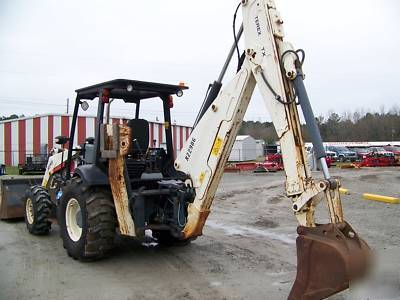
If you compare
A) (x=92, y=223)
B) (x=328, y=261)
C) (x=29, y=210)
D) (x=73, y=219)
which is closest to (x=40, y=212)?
(x=29, y=210)

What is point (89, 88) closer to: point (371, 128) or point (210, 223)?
point (210, 223)

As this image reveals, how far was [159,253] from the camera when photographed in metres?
6.96

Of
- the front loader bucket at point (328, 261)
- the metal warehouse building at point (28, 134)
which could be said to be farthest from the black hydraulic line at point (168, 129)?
the metal warehouse building at point (28, 134)

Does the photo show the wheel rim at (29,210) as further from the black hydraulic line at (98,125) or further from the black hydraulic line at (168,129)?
the black hydraulic line at (168,129)

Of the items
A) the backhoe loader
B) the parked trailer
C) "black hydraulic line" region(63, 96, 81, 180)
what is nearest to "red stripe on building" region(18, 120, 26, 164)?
the parked trailer

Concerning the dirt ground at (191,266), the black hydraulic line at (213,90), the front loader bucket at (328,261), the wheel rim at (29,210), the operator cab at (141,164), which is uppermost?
the black hydraulic line at (213,90)

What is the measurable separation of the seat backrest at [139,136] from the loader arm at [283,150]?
3.33 ft

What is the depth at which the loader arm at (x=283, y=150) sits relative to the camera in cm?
379

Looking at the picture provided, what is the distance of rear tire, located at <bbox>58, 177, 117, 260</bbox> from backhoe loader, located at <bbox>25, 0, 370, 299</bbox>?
0.01 meters

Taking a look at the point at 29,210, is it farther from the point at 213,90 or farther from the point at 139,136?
the point at 213,90

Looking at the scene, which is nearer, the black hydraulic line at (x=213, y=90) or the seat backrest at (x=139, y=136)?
the black hydraulic line at (x=213, y=90)

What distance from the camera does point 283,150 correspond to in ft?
15.0

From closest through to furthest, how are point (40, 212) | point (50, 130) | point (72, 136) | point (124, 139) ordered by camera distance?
point (124, 139), point (72, 136), point (40, 212), point (50, 130)

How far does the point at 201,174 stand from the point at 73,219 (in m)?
2.44
